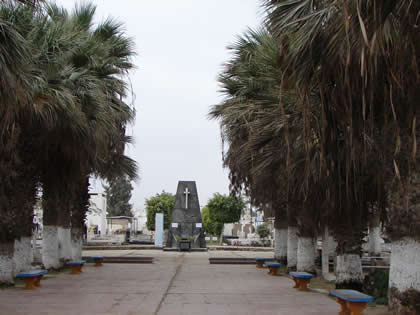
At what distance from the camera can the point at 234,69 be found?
701 inches

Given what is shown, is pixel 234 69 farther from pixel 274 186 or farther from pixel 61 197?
pixel 61 197

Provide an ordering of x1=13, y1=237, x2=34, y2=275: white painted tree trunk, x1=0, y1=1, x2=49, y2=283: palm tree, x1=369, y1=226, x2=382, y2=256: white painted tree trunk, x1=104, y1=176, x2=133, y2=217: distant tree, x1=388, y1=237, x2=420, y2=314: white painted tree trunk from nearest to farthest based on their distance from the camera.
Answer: x1=388, y1=237, x2=420, y2=314: white painted tree trunk → x1=0, y1=1, x2=49, y2=283: palm tree → x1=13, y1=237, x2=34, y2=275: white painted tree trunk → x1=369, y1=226, x2=382, y2=256: white painted tree trunk → x1=104, y1=176, x2=133, y2=217: distant tree

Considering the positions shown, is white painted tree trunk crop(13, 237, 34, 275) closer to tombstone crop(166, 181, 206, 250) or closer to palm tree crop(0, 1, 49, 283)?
palm tree crop(0, 1, 49, 283)

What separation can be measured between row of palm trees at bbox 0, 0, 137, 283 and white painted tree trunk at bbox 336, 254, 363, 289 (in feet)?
22.7

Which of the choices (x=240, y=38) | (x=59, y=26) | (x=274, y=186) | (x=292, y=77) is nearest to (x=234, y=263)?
(x=274, y=186)

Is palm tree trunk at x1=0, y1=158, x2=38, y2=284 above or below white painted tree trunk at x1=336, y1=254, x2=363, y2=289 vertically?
above

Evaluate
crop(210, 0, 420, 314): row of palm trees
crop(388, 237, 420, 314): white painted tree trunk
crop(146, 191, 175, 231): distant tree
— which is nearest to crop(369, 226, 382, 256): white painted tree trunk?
crop(210, 0, 420, 314): row of palm trees

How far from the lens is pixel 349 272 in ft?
40.6

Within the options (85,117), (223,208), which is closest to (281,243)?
(85,117)

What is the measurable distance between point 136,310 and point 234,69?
10.1m

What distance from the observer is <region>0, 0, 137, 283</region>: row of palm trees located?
40.0ft

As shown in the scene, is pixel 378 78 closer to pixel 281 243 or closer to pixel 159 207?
pixel 281 243

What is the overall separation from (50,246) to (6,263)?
15.9 feet

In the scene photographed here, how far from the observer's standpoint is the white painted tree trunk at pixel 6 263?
13.2 m
